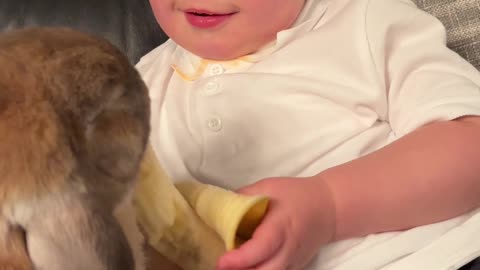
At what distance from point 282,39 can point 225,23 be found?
0.25 feet

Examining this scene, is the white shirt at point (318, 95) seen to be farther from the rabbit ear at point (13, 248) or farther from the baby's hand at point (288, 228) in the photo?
the rabbit ear at point (13, 248)

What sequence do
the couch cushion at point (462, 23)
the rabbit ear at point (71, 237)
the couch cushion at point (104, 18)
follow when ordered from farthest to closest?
the couch cushion at point (104, 18)
the couch cushion at point (462, 23)
the rabbit ear at point (71, 237)

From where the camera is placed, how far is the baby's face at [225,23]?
0.80 meters

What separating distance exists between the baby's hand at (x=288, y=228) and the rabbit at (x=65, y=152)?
135 millimetres

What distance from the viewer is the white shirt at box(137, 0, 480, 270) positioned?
0.78 m

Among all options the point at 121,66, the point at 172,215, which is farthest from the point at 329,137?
the point at 121,66

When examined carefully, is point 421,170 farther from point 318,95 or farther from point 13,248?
point 13,248

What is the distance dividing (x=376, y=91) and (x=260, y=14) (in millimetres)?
159

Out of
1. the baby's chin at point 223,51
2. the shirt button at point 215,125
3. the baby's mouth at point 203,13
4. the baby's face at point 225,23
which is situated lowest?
the shirt button at point 215,125

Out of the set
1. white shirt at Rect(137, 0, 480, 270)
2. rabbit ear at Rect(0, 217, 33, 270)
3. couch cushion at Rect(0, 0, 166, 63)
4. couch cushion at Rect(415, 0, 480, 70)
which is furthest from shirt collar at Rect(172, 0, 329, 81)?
rabbit ear at Rect(0, 217, 33, 270)

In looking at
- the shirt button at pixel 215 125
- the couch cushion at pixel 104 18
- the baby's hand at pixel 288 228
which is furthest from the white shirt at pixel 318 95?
the couch cushion at pixel 104 18

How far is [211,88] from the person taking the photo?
845mm

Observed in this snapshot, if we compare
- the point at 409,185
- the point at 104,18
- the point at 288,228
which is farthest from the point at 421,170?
the point at 104,18

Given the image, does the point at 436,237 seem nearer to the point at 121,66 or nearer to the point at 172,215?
the point at 172,215
